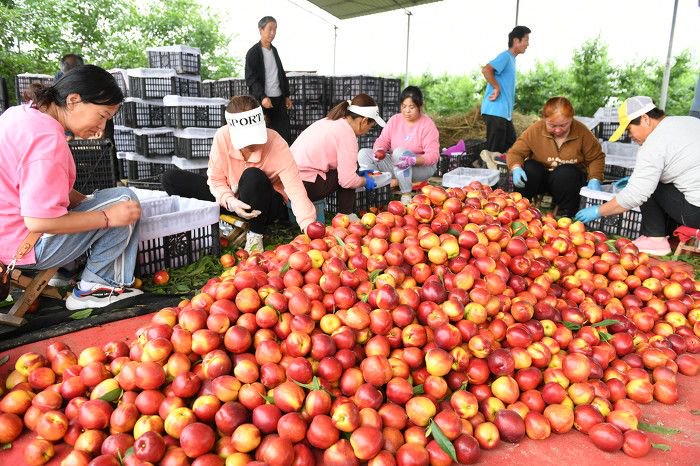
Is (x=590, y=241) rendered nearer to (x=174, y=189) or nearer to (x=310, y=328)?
(x=310, y=328)

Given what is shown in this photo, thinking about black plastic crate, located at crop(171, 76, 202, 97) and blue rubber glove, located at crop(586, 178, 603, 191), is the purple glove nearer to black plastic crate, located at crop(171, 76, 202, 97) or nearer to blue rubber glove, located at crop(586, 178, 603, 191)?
blue rubber glove, located at crop(586, 178, 603, 191)

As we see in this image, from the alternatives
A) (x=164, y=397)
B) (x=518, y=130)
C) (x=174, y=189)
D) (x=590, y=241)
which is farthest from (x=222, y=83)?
(x=164, y=397)

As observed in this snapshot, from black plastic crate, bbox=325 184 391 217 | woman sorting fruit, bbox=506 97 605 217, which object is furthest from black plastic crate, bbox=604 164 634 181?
black plastic crate, bbox=325 184 391 217

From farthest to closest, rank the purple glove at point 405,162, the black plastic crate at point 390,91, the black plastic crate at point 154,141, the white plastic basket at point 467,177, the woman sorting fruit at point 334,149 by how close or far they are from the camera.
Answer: the black plastic crate at point 390,91, the black plastic crate at point 154,141, the purple glove at point 405,162, the white plastic basket at point 467,177, the woman sorting fruit at point 334,149

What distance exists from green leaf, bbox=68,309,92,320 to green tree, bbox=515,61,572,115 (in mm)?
11600

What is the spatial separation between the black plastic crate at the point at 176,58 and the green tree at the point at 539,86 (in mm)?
8447

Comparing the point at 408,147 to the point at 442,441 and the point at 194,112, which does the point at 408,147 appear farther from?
the point at 442,441

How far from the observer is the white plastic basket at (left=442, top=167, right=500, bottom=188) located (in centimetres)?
509

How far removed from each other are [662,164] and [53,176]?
13.0 ft

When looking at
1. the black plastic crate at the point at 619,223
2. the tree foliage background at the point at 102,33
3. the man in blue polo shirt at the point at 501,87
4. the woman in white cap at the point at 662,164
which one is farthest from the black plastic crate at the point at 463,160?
the tree foliage background at the point at 102,33

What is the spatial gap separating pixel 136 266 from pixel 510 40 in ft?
17.9

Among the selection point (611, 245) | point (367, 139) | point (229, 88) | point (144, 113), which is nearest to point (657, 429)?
point (611, 245)

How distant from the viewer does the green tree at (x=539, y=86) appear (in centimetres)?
1201

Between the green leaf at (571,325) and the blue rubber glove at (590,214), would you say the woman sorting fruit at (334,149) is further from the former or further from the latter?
the green leaf at (571,325)
